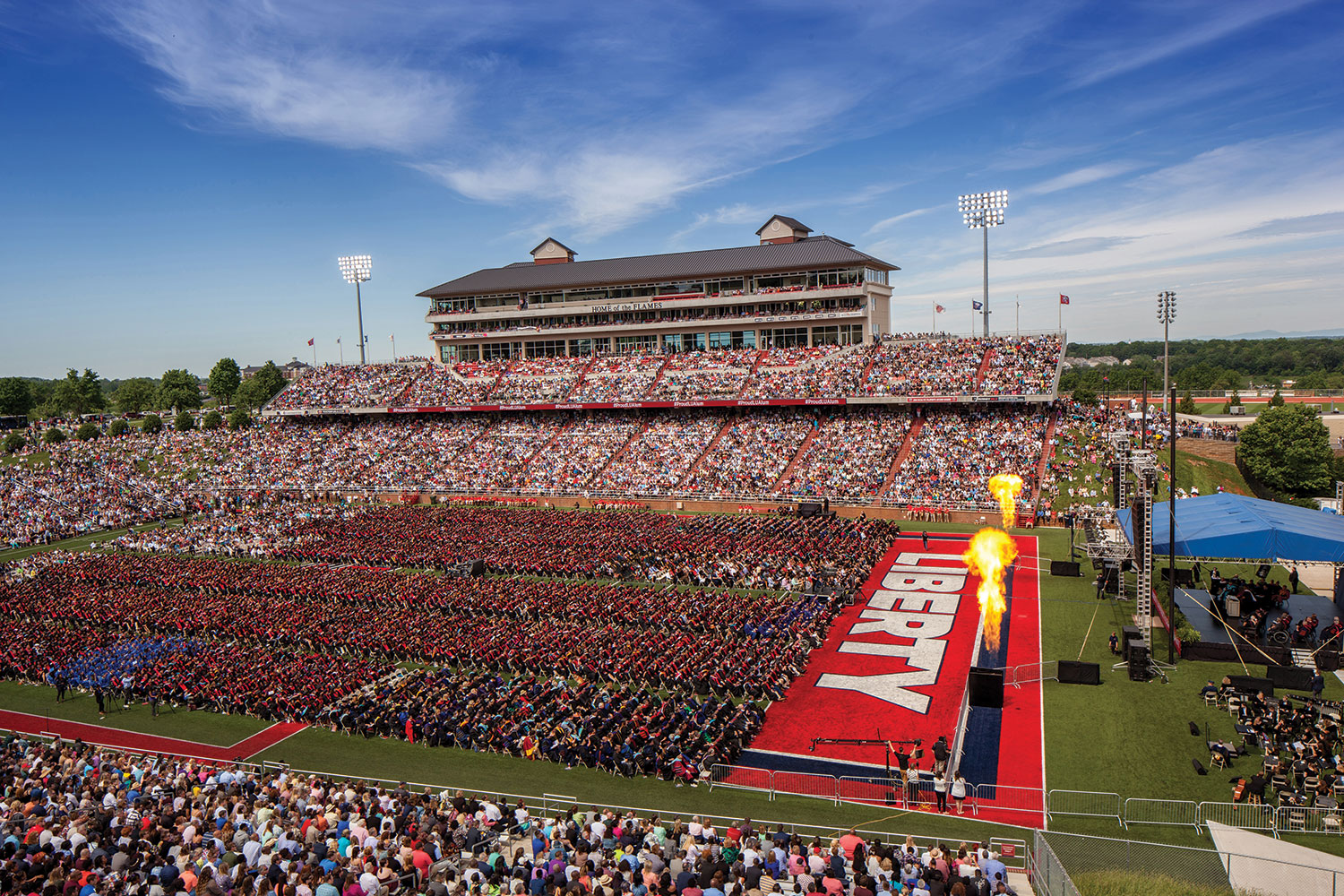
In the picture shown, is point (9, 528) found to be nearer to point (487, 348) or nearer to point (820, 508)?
point (487, 348)

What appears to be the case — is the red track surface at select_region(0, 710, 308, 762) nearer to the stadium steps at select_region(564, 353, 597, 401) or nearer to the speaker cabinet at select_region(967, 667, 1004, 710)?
the speaker cabinet at select_region(967, 667, 1004, 710)

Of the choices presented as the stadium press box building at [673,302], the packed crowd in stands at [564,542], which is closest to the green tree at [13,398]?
the stadium press box building at [673,302]

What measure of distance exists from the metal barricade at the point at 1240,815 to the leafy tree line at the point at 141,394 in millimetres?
110061

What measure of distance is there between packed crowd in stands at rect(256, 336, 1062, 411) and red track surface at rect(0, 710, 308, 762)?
4202 centimetres

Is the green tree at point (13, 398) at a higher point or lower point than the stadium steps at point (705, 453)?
higher

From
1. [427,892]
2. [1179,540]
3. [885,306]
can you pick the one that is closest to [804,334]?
[885,306]

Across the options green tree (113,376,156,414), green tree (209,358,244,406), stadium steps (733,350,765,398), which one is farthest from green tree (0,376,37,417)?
stadium steps (733,350,765,398)

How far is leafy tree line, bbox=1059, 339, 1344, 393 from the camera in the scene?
122 metres

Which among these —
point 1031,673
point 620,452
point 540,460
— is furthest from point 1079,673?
point 540,460

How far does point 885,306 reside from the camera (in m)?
70.9

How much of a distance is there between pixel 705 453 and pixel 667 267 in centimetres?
2532

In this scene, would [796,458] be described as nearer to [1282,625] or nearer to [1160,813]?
[1282,625]

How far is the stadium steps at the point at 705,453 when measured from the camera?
5300 centimetres

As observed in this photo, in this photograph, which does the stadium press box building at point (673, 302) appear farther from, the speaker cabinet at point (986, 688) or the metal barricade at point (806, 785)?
the metal barricade at point (806, 785)
